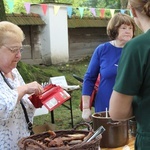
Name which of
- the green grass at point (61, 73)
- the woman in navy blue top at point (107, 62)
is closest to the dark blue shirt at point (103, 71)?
the woman in navy blue top at point (107, 62)

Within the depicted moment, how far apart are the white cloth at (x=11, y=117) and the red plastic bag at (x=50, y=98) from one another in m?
0.04

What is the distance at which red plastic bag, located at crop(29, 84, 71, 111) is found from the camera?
193cm

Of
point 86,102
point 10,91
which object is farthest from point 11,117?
point 86,102

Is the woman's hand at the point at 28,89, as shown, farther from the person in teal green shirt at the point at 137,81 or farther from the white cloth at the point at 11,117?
the person in teal green shirt at the point at 137,81

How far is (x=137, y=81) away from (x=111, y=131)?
1.15 metres

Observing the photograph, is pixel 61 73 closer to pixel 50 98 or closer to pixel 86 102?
pixel 86 102

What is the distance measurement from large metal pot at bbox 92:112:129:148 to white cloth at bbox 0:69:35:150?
1.65 feet

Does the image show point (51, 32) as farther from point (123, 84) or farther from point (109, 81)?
point (123, 84)

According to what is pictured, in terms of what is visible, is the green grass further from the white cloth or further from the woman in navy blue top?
the white cloth

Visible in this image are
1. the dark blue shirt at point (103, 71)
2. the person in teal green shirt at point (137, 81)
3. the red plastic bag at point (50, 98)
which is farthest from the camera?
the dark blue shirt at point (103, 71)

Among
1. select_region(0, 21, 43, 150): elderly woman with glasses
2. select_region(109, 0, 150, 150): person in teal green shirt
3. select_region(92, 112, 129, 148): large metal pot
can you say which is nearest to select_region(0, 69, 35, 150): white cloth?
select_region(0, 21, 43, 150): elderly woman with glasses

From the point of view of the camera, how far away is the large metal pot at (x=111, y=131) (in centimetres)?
219

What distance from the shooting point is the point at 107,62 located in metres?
2.41

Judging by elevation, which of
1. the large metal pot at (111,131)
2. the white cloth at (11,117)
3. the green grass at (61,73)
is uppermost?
the white cloth at (11,117)
